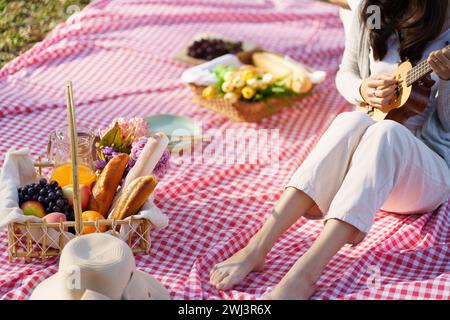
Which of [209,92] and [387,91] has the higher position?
[387,91]

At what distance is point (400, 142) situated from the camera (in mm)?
2285

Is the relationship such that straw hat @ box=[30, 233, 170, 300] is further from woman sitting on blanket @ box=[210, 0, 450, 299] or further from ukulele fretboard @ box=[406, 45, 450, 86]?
ukulele fretboard @ box=[406, 45, 450, 86]

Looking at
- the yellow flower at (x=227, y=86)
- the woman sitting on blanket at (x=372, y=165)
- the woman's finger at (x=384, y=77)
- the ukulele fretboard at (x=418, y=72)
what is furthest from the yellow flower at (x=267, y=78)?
the ukulele fretboard at (x=418, y=72)

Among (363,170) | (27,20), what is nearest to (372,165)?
(363,170)

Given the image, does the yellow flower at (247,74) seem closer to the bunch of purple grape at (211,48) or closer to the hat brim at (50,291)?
the bunch of purple grape at (211,48)

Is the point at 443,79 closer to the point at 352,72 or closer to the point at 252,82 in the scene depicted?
the point at 352,72

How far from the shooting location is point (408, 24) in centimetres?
261

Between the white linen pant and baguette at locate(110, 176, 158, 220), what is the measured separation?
440 millimetres

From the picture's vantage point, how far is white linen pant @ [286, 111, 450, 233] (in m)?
2.21

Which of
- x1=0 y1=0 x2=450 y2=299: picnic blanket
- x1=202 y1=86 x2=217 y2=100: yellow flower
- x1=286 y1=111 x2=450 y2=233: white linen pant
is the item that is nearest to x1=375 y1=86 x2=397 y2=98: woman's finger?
x1=286 y1=111 x2=450 y2=233: white linen pant

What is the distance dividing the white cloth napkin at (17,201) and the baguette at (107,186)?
5.0 inches

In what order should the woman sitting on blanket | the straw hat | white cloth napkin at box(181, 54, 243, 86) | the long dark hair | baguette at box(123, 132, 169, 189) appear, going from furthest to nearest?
white cloth napkin at box(181, 54, 243, 86)
the long dark hair
baguette at box(123, 132, 169, 189)
the woman sitting on blanket
the straw hat

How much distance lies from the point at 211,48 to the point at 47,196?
1.71 m
